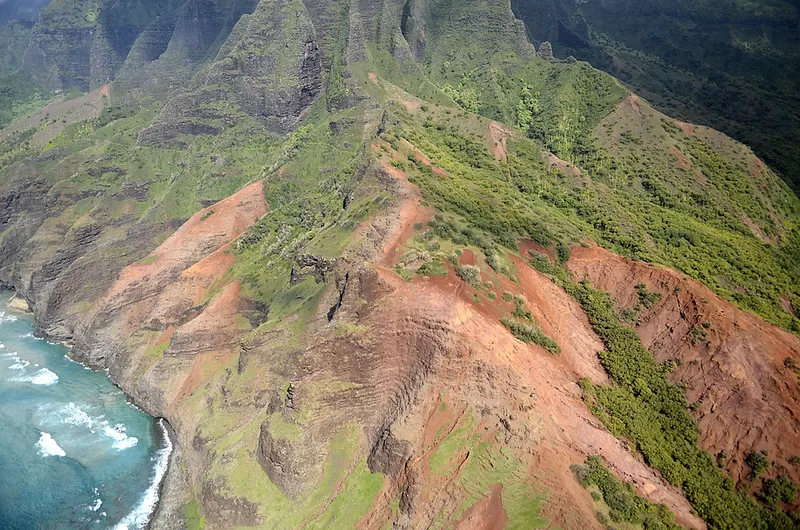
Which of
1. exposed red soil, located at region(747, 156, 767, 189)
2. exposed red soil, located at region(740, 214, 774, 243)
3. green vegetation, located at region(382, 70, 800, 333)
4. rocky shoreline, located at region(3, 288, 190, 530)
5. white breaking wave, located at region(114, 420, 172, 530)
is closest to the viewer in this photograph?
rocky shoreline, located at region(3, 288, 190, 530)

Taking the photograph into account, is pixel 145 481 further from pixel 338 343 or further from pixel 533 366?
pixel 533 366

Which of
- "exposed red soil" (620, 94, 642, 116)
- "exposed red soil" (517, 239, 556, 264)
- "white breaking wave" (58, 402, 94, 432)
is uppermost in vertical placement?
"exposed red soil" (620, 94, 642, 116)

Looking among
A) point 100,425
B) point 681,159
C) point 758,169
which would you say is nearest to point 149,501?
point 100,425

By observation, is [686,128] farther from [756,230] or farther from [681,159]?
[756,230]

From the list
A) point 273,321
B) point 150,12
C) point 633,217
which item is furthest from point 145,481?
point 150,12

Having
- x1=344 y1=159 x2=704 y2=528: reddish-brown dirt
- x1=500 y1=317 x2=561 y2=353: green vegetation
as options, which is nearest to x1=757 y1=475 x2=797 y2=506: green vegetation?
x1=344 y1=159 x2=704 y2=528: reddish-brown dirt

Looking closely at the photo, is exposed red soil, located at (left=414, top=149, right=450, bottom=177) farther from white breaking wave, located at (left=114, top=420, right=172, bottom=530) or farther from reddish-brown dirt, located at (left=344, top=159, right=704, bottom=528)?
white breaking wave, located at (left=114, top=420, right=172, bottom=530)
